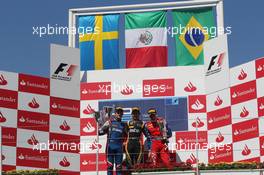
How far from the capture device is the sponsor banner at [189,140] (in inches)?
722

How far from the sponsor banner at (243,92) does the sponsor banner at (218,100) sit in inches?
6.6

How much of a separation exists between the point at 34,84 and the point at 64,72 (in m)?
1.01

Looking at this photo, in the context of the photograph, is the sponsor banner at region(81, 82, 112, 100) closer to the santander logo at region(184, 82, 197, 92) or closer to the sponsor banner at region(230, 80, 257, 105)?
the santander logo at region(184, 82, 197, 92)

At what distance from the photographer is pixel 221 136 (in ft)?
58.9

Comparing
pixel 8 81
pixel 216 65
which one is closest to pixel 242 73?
pixel 216 65

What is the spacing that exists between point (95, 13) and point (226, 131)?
589 cm

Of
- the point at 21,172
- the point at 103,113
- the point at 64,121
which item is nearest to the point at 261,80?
the point at 103,113

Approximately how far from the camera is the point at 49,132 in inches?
728

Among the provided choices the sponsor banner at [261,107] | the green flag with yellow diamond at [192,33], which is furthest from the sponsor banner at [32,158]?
the sponsor banner at [261,107]

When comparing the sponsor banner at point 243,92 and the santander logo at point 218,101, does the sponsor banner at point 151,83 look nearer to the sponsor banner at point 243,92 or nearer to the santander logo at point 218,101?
the santander logo at point 218,101

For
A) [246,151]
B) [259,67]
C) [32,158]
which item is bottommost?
[32,158]

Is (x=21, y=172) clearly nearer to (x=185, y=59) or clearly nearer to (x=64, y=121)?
(x=64, y=121)

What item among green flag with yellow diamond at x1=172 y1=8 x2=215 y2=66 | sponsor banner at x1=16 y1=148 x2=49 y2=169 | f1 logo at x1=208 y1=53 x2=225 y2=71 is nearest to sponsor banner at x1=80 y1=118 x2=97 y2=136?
sponsor banner at x1=16 y1=148 x2=49 y2=169

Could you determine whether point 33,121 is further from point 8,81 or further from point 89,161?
point 89,161
